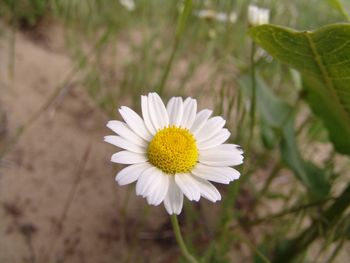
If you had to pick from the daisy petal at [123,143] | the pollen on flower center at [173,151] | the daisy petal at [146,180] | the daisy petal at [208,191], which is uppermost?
the daisy petal at [123,143]

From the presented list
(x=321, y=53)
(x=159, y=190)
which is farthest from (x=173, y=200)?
(x=321, y=53)

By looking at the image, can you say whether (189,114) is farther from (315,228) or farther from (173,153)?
(315,228)

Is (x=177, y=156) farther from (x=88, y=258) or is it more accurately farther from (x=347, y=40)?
(x=88, y=258)

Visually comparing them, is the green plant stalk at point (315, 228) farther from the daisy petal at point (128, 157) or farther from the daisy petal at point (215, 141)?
the daisy petal at point (128, 157)

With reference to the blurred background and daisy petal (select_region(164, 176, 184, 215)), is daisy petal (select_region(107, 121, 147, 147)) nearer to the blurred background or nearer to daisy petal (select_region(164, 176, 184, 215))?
daisy petal (select_region(164, 176, 184, 215))

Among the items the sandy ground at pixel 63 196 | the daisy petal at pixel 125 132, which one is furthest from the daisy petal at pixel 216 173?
the sandy ground at pixel 63 196

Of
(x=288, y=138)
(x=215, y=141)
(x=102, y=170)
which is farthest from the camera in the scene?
(x=102, y=170)

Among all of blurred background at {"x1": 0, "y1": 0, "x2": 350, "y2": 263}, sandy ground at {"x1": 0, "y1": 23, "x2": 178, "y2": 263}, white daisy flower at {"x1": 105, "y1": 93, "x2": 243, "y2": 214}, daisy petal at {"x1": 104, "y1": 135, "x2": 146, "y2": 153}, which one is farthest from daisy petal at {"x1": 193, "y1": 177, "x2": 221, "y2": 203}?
sandy ground at {"x1": 0, "y1": 23, "x2": 178, "y2": 263}
